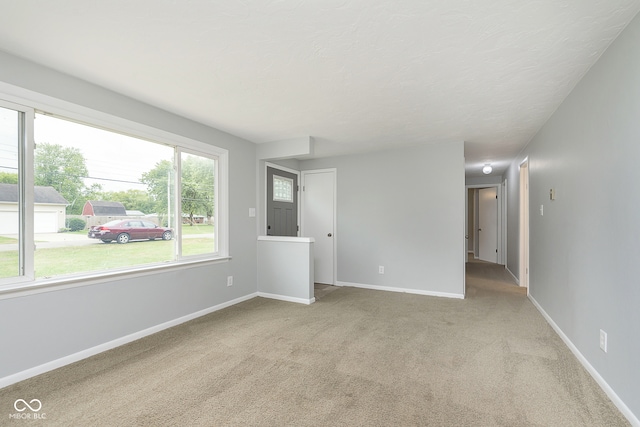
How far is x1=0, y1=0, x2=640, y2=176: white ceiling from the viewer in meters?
1.62

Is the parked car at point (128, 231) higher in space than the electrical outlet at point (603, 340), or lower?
higher

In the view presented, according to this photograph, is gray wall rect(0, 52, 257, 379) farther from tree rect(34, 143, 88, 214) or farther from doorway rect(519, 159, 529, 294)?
doorway rect(519, 159, 529, 294)

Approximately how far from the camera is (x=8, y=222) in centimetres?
210

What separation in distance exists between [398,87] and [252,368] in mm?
2623

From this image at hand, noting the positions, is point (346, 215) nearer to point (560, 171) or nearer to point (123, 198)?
point (560, 171)

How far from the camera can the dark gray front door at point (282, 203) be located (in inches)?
189

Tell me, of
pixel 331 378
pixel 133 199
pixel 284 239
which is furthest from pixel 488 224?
pixel 133 199

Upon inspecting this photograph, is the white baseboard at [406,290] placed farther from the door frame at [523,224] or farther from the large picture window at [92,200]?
the large picture window at [92,200]

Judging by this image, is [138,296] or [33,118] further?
[138,296]

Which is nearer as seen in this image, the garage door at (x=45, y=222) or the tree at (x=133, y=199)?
the garage door at (x=45, y=222)

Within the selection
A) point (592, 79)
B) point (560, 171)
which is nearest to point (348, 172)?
point (560, 171)

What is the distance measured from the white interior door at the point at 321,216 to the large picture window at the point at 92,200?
2125 millimetres

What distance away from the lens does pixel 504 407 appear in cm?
181

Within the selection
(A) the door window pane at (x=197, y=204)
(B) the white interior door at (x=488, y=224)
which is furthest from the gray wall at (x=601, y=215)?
(B) the white interior door at (x=488, y=224)
